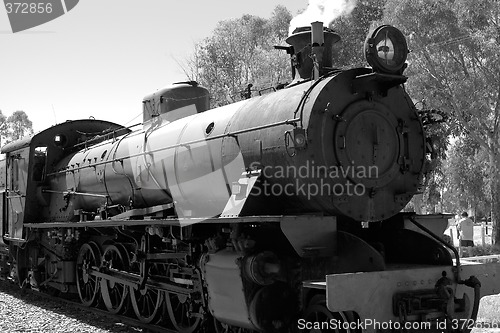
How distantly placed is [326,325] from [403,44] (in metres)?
3.29

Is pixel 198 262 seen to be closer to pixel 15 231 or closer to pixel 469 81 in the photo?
pixel 15 231

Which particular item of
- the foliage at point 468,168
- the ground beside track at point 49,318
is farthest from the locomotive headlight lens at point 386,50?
the foliage at point 468,168

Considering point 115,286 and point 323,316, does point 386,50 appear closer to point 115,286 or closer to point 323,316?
point 323,316

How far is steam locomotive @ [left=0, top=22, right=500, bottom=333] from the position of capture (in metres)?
5.80

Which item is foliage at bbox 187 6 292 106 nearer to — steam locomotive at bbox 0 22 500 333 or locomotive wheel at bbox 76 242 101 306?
locomotive wheel at bbox 76 242 101 306

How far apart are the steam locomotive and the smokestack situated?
0.02 metres

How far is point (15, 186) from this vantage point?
514 inches

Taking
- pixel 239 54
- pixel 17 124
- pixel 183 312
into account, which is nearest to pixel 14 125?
pixel 17 124

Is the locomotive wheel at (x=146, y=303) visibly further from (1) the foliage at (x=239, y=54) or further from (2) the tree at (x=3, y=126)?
(2) the tree at (x=3, y=126)

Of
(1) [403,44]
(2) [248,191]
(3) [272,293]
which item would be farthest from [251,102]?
(3) [272,293]

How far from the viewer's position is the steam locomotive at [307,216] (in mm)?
5805

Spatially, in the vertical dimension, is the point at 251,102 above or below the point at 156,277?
above

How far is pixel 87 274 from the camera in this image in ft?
35.0

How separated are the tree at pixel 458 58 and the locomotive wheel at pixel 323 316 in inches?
636
